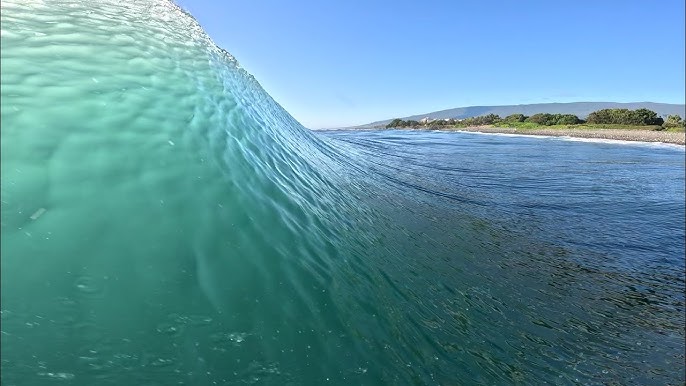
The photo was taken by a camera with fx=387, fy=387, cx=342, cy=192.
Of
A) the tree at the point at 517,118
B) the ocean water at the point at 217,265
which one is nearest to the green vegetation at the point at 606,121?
the tree at the point at 517,118

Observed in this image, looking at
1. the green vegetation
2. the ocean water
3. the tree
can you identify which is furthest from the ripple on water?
the tree

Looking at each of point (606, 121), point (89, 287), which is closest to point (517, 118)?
point (606, 121)

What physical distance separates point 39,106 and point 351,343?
272cm

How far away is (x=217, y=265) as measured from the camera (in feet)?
8.24

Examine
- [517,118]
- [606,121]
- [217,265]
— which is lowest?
[217,265]

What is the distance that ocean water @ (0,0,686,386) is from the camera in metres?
2.02

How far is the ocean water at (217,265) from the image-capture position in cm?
202

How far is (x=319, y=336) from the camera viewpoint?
242 centimetres

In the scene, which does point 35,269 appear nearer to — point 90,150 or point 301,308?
point 90,150

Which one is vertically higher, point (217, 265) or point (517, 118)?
point (517, 118)

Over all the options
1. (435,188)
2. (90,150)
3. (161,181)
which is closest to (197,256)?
(161,181)

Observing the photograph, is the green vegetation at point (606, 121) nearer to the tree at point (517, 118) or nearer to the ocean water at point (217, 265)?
the tree at point (517, 118)

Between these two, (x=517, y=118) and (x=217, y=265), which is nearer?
(x=217, y=265)

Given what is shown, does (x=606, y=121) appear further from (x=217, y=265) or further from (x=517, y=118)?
(x=217, y=265)
